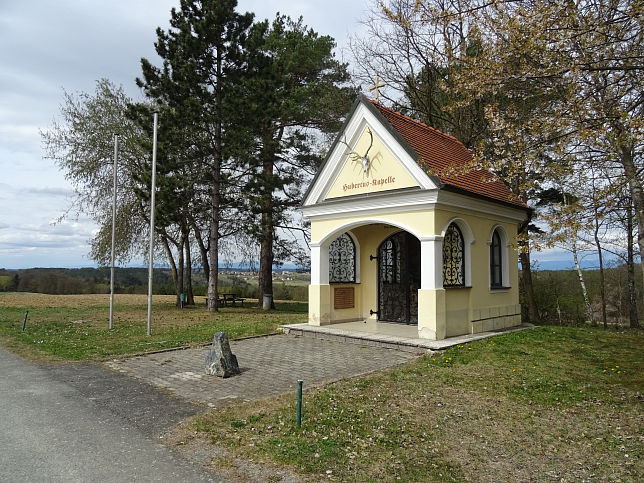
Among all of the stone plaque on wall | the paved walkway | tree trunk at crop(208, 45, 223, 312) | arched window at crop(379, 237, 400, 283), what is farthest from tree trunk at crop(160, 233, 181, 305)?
arched window at crop(379, 237, 400, 283)

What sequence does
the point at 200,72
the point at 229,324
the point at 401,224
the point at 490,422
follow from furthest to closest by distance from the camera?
the point at 200,72, the point at 229,324, the point at 401,224, the point at 490,422

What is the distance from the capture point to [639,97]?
7.05 metres

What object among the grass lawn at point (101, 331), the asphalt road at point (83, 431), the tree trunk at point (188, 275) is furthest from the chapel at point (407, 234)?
the tree trunk at point (188, 275)

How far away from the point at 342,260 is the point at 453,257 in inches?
136

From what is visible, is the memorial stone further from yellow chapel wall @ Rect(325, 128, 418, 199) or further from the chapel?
yellow chapel wall @ Rect(325, 128, 418, 199)

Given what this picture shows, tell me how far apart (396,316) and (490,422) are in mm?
7524

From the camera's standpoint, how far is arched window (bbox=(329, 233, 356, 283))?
13.5 meters

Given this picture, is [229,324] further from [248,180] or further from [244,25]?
[244,25]

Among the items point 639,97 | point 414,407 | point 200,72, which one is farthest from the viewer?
point 200,72

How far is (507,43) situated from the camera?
24.0 ft

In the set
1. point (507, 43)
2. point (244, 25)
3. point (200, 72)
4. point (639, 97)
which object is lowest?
point (639, 97)

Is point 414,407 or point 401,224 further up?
point 401,224

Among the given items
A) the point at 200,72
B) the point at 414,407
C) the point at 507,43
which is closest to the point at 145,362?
the point at 414,407

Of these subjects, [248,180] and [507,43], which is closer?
[507,43]
